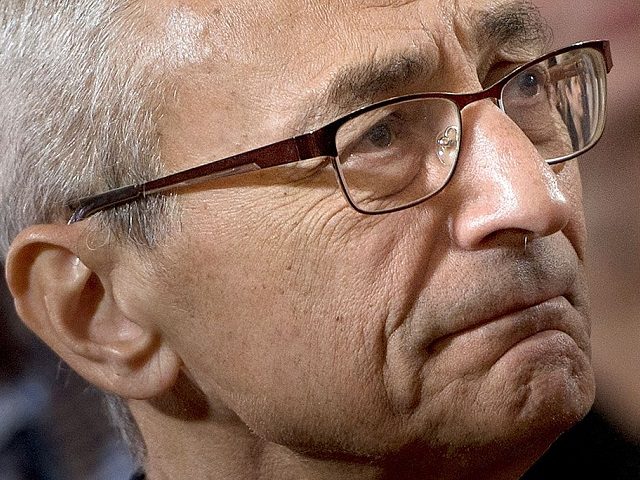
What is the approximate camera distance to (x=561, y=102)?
1.55 meters

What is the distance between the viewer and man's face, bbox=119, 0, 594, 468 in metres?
1.31

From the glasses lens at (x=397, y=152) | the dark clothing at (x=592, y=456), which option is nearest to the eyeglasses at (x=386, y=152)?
the glasses lens at (x=397, y=152)

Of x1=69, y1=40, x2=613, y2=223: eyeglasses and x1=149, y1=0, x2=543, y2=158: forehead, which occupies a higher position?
x1=149, y1=0, x2=543, y2=158: forehead

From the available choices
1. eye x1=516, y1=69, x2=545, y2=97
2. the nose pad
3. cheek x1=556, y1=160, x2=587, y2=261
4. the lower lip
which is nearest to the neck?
the lower lip

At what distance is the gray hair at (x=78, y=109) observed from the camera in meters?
1.42

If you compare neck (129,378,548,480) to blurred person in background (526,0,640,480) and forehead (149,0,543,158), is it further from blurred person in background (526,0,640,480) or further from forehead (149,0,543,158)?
blurred person in background (526,0,640,480)

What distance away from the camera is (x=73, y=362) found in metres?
1.59

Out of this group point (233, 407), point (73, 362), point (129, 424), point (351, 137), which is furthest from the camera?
point (129, 424)

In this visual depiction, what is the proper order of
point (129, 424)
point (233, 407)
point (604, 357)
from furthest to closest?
point (604, 357), point (129, 424), point (233, 407)

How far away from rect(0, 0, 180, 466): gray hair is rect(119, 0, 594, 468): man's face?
0.05 m

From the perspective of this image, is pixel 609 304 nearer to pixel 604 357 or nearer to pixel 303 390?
pixel 604 357

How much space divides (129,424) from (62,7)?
789 millimetres

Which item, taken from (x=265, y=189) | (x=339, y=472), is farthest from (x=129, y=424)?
(x=265, y=189)

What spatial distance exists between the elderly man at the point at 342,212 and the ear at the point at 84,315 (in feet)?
0.10
